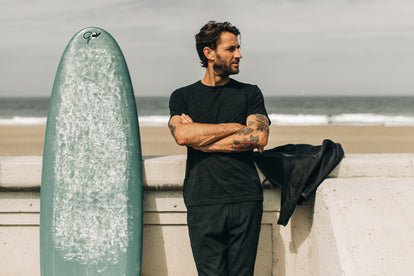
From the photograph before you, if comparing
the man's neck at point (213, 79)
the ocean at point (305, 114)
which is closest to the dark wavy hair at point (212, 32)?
the man's neck at point (213, 79)

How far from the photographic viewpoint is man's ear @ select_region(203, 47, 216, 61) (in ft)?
7.13

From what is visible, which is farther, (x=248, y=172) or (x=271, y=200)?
(x=271, y=200)

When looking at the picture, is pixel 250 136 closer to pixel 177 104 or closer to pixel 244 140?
pixel 244 140

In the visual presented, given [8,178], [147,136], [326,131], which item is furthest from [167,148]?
[8,178]

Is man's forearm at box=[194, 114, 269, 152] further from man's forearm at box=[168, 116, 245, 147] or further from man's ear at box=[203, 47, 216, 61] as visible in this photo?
man's ear at box=[203, 47, 216, 61]

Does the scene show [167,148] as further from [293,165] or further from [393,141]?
[293,165]

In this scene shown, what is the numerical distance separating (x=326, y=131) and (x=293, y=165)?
1105cm

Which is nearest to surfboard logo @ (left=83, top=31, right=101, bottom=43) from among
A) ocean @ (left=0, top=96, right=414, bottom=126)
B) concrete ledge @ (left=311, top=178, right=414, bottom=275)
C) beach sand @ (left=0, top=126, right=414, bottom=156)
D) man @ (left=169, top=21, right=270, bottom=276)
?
man @ (left=169, top=21, right=270, bottom=276)

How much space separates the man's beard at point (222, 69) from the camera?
6.99 feet

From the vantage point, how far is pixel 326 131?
12.9 meters

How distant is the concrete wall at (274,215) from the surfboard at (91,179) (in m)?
0.11

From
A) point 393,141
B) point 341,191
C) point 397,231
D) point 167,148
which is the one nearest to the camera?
point 397,231

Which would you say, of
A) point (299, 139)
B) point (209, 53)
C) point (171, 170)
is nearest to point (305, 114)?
point (299, 139)

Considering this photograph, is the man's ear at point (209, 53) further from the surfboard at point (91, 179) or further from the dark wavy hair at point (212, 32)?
the surfboard at point (91, 179)
